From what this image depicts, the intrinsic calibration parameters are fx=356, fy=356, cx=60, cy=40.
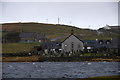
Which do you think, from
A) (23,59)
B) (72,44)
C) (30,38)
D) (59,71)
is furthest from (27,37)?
(59,71)

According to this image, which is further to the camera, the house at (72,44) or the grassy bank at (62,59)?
the house at (72,44)

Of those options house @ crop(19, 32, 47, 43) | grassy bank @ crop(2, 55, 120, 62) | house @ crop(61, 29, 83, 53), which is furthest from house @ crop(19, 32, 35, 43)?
grassy bank @ crop(2, 55, 120, 62)

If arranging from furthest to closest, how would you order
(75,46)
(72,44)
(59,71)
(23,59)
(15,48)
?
(15,48) < (75,46) < (72,44) < (23,59) < (59,71)

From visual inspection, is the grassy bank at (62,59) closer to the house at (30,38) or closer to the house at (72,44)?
the house at (72,44)

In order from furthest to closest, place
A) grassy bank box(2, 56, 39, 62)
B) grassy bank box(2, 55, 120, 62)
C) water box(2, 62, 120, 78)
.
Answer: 1. grassy bank box(2, 56, 39, 62)
2. grassy bank box(2, 55, 120, 62)
3. water box(2, 62, 120, 78)

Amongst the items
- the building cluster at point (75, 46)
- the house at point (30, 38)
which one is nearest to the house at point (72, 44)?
the building cluster at point (75, 46)

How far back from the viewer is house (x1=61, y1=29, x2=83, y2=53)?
13000 cm

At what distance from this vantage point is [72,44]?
130 meters

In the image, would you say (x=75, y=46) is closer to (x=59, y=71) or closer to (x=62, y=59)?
(x=62, y=59)

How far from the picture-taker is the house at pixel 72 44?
13000cm

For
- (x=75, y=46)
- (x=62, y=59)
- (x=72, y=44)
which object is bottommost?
(x=62, y=59)

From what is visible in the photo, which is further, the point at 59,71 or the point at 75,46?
the point at 75,46

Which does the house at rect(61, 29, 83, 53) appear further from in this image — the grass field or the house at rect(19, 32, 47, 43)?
the house at rect(19, 32, 47, 43)

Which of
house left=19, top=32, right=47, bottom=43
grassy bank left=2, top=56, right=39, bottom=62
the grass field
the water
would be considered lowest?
the water
